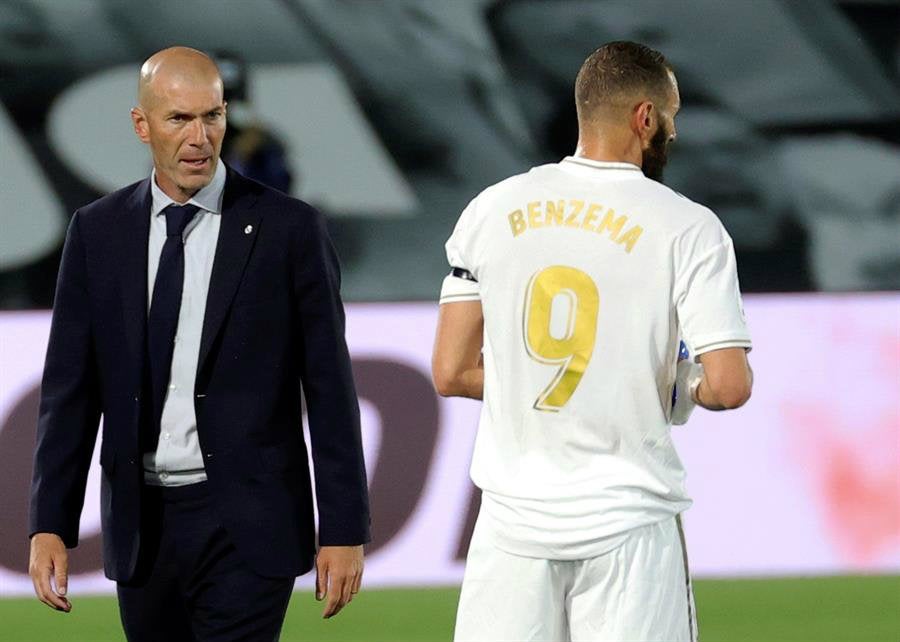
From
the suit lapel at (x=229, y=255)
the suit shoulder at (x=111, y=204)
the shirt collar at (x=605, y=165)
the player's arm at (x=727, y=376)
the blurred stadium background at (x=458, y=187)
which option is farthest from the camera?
the blurred stadium background at (x=458, y=187)

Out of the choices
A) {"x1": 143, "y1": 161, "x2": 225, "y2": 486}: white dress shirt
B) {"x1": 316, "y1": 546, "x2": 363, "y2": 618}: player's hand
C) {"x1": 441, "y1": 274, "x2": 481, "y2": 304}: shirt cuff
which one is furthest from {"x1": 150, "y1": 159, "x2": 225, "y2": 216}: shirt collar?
{"x1": 316, "y1": 546, "x2": 363, "y2": 618}: player's hand

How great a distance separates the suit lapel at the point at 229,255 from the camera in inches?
111

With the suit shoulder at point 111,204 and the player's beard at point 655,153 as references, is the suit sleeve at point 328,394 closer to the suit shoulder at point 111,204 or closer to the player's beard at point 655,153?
the suit shoulder at point 111,204

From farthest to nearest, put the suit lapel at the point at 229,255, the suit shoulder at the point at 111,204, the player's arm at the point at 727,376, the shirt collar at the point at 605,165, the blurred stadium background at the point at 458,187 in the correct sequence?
the blurred stadium background at the point at 458,187, the suit shoulder at the point at 111,204, the suit lapel at the point at 229,255, the shirt collar at the point at 605,165, the player's arm at the point at 727,376

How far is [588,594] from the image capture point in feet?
8.44

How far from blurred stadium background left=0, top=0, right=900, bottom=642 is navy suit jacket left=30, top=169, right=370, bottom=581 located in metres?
3.01

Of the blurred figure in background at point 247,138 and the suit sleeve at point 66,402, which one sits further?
the blurred figure in background at point 247,138

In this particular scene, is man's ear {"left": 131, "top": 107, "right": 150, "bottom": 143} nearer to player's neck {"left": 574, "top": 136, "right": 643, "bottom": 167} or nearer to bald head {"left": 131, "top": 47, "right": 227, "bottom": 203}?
bald head {"left": 131, "top": 47, "right": 227, "bottom": 203}

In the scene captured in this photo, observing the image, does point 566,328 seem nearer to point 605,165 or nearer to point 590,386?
point 590,386

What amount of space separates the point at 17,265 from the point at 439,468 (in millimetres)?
1560

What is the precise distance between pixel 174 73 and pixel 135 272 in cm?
32

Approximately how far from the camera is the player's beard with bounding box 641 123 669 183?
262 cm

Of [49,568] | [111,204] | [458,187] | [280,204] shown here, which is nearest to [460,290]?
[280,204]

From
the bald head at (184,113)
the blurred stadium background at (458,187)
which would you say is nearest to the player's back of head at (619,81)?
the bald head at (184,113)
